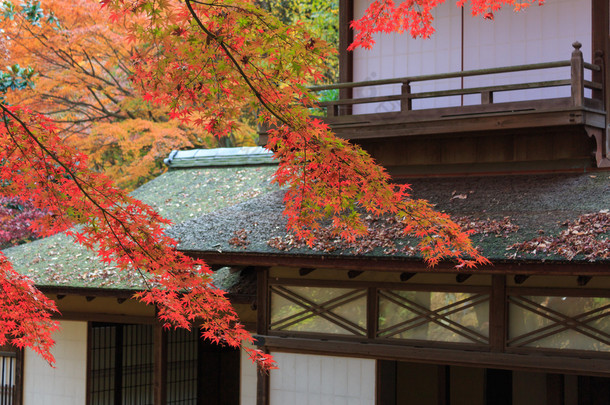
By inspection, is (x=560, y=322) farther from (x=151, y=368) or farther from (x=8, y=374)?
(x=8, y=374)

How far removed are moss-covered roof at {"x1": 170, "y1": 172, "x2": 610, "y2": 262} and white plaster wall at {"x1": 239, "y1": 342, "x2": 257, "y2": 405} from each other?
5.39ft

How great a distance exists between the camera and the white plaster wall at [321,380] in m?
7.17

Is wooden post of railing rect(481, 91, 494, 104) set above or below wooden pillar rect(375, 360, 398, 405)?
above

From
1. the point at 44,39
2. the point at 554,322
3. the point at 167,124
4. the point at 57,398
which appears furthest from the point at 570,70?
the point at 44,39

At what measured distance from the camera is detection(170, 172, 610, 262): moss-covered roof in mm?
6164

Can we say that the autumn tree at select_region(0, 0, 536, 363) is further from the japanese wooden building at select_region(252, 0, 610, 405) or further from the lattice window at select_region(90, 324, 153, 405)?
the lattice window at select_region(90, 324, 153, 405)

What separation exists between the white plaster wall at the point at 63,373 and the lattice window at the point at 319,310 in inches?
133

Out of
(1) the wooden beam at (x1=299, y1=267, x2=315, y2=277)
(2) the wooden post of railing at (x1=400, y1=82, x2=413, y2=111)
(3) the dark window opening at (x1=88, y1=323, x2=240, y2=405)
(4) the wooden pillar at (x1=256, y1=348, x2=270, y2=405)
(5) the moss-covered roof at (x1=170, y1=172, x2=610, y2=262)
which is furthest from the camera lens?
(3) the dark window opening at (x1=88, y1=323, x2=240, y2=405)

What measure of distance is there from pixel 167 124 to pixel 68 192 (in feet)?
33.6

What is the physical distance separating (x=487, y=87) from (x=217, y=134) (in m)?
3.32

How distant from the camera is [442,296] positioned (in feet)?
22.5

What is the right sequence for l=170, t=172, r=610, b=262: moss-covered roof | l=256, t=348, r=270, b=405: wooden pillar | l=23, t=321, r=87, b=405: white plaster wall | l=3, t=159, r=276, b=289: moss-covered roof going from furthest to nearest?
l=23, t=321, r=87, b=405: white plaster wall
l=3, t=159, r=276, b=289: moss-covered roof
l=256, t=348, r=270, b=405: wooden pillar
l=170, t=172, r=610, b=262: moss-covered roof

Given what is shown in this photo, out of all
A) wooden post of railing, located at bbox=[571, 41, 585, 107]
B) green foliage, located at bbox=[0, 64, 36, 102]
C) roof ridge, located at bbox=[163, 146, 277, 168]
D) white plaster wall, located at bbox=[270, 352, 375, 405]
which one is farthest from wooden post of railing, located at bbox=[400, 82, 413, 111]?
green foliage, located at bbox=[0, 64, 36, 102]

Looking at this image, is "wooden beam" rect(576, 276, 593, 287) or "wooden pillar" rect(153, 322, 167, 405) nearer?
"wooden beam" rect(576, 276, 593, 287)
